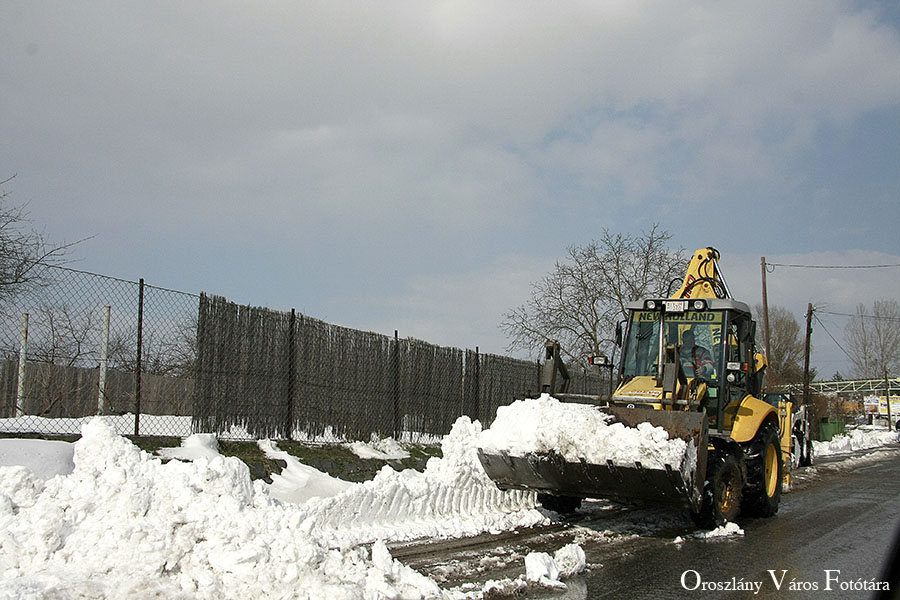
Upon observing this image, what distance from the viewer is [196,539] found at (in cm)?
526

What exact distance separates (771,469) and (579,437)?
428 cm

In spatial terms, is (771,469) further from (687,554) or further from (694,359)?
(687,554)

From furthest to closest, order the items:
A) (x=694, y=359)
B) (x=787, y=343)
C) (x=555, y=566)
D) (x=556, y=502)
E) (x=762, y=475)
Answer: (x=787, y=343)
(x=694, y=359)
(x=762, y=475)
(x=556, y=502)
(x=555, y=566)

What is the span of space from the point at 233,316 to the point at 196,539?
505 centimetres

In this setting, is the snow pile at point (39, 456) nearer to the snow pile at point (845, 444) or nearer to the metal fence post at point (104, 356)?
the metal fence post at point (104, 356)

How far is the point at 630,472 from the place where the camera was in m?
7.46

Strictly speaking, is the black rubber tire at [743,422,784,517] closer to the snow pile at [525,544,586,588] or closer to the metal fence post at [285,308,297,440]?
the snow pile at [525,544,586,588]

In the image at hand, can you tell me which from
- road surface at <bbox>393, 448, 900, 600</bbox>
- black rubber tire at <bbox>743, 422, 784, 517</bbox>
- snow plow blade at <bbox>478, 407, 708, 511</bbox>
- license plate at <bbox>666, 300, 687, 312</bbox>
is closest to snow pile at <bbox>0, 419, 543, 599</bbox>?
road surface at <bbox>393, 448, 900, 600</bbox>

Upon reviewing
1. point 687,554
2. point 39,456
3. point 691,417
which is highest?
point 691,417

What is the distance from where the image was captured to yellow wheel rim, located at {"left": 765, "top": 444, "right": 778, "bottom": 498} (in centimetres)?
1023

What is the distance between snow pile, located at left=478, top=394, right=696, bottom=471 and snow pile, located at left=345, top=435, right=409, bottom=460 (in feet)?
11.1

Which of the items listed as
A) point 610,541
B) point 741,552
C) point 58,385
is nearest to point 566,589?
point 610,541

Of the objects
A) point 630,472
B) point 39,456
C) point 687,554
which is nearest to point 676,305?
point 630,472

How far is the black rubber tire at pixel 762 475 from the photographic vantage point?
962 centimetres
